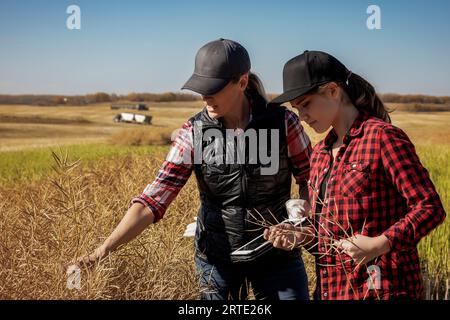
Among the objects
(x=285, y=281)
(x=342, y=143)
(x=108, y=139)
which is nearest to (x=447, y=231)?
(x=285, y=281)

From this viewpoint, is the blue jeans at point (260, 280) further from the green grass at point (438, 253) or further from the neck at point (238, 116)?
the green grass at point (438, 253)

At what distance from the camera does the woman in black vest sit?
7.29ft

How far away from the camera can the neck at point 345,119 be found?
6.23 feet

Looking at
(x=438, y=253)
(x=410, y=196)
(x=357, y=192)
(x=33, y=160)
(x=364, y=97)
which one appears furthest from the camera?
(x=33, y=160)

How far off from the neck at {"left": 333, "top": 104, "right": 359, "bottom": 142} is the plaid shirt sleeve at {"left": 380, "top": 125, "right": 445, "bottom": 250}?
204 mm

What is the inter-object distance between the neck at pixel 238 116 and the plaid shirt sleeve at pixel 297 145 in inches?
6.1

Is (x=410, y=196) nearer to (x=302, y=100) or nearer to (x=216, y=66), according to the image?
(x=302, y=100)

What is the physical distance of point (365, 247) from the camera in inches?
66.9

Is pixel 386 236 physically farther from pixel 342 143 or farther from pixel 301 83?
pixel 301 83

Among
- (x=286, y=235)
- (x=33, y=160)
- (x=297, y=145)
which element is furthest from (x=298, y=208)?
(x=33, y=160)

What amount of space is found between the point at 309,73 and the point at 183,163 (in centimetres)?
64

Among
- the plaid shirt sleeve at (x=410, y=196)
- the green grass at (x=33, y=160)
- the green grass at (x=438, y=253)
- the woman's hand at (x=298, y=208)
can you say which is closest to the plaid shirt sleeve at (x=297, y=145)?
the woman's hand at (x=298, y=208)

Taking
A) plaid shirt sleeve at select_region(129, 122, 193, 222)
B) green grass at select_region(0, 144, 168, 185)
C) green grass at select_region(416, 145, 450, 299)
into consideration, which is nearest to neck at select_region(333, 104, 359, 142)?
plaid shirt sleeve at select_region(129, 122, 193, 222)

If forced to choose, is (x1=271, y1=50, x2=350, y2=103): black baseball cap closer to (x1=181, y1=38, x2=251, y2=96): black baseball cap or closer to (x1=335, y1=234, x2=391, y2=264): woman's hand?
(x1=181, y1=38, x2=251, y2=96): black baseball cap
